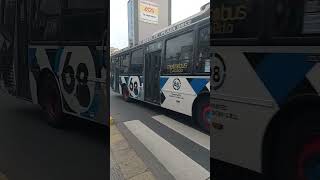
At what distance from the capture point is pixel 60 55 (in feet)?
4.50

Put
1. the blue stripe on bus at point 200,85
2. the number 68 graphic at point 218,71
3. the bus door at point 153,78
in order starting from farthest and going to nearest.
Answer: the bus door at point 153,78, the blue stripe on bus at point 200,85, the number 68 graphic at point 218,71

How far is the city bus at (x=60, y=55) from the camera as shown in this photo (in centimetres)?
120

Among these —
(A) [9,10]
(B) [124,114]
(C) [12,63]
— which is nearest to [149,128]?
(B) [124,114]

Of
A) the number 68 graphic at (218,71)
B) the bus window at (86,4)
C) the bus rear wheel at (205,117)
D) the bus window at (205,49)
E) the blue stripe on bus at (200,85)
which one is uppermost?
the bus window at (86,4)

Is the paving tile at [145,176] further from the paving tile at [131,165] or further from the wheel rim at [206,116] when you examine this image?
the wheel rim at [206,116]

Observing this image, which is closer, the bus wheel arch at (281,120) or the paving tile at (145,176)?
the bus wheel arch at (281,120)

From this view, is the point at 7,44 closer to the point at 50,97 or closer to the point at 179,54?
the point at 50,97

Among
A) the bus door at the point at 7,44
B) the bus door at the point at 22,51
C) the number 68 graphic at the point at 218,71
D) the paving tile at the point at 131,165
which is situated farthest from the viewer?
the bus door at the point at 7,44

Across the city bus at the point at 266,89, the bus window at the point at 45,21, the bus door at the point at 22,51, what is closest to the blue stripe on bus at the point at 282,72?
the city bus at the point at 266,89

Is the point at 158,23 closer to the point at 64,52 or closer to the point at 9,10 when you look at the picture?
the point at 64,52

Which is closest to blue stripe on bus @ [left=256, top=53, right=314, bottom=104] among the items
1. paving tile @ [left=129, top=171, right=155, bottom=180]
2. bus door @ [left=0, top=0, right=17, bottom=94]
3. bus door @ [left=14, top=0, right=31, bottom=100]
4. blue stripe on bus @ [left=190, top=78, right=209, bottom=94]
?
blue stripe on bus @ [left=190, top=78, right=209, bottom=94]

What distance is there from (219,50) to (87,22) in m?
0.59

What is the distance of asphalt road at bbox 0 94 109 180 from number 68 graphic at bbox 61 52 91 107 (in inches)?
4.0

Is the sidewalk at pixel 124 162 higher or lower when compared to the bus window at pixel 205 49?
lower
